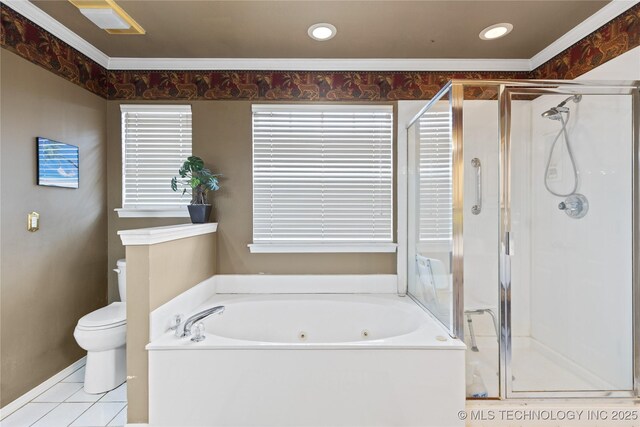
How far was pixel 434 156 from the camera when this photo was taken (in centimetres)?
214

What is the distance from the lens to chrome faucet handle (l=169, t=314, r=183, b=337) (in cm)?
178

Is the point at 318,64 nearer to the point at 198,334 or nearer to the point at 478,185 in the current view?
the point at 478,185

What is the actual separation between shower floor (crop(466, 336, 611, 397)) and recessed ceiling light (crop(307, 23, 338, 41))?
218 cm

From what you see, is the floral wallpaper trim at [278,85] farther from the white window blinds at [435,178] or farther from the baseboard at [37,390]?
the baseboard at [37,390]

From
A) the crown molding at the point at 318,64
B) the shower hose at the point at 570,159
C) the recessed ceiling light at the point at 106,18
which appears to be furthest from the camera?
the crown molding at the point at 318,64

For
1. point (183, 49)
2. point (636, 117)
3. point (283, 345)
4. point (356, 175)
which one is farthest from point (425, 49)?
point (283, 345)

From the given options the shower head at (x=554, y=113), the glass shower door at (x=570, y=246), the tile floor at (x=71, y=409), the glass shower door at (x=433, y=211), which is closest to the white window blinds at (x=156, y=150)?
the tile floor at (x=71, y=409)

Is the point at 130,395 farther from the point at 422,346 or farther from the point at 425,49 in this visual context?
the point at 425,49

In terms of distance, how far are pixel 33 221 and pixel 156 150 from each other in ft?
3.23

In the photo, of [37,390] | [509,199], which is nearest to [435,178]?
[509,199]

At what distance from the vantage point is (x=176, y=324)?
1864 millimetres

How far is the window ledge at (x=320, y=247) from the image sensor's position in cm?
264

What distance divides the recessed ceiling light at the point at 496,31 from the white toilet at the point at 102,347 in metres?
3.16

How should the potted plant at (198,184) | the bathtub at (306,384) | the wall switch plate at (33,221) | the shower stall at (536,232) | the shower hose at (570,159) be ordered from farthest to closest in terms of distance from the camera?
1. the potted plant at (198,184)
2. the shower hose at (570,159)
3. the wall switch plate at (33,221)
4. the shower stall at (536,232)
5. the bathtub at (306,384)
